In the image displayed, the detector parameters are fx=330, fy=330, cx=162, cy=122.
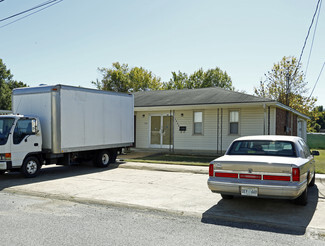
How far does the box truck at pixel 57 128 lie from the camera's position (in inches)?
426

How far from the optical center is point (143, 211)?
272 inches

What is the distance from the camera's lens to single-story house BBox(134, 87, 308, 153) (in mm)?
17625

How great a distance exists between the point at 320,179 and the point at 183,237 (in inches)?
286

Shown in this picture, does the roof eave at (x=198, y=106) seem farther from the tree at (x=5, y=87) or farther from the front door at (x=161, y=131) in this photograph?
the tree at (x=5, y=87)

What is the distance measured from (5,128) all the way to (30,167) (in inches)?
61.2

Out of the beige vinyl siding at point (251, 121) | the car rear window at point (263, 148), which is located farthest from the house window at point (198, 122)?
the car rear window at point (263, 148)

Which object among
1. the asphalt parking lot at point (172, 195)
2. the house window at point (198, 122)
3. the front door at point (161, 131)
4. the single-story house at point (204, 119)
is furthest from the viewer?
the front door at point (161, 131)

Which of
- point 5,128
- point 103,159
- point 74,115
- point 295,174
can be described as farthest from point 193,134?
point 295,174

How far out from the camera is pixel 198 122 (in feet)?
64.3

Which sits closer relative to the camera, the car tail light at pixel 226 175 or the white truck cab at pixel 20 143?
the car tail light at pixel 226 175

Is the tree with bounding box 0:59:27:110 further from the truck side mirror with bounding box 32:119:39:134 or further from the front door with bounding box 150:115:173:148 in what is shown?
the truck side mirror with bounding box 32:119:39:134

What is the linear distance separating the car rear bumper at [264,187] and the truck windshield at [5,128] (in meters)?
7.06

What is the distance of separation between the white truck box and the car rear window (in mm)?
6537

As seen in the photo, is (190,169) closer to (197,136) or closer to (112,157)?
(112,157)
